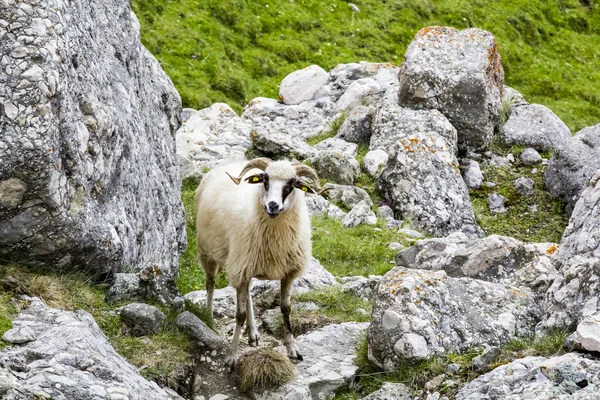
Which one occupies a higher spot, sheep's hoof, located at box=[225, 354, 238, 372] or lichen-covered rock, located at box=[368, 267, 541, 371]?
lichen-covered rock, located at box=[368, 267, 541, 371]

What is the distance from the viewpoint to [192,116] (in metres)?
26.9

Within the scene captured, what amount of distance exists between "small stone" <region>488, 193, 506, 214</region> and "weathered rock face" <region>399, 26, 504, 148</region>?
6.89ft

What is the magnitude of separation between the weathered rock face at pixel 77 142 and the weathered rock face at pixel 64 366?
1.38 meters

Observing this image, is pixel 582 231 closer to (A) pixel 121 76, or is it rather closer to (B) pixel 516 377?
(B) pixel 516 377

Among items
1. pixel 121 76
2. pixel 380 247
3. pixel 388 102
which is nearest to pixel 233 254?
pixel 121 76

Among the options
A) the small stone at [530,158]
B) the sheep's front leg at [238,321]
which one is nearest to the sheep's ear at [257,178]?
the sheep's front leg at [238,321]

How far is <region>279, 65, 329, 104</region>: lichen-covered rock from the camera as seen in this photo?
28750 millimetres

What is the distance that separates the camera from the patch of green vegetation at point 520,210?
21.4 meters

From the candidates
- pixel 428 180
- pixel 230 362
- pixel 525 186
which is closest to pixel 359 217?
pixel 428 180

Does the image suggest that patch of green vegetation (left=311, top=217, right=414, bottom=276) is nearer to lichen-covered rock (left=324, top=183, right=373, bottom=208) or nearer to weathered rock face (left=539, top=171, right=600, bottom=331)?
lichen-covered rock (left=324, top=183, right=373, bottom=208)

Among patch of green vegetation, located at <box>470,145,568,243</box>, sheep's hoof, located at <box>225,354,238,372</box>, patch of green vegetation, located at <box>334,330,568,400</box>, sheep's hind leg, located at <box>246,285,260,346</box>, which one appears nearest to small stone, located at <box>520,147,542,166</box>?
patch of green vegetation, located at <box>470,145,568,243</box>

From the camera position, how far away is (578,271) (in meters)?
10.4

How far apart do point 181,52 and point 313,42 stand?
7.97 m

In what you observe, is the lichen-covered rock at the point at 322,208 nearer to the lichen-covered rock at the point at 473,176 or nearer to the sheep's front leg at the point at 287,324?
the lichen-covered rock at the point at 473,176
